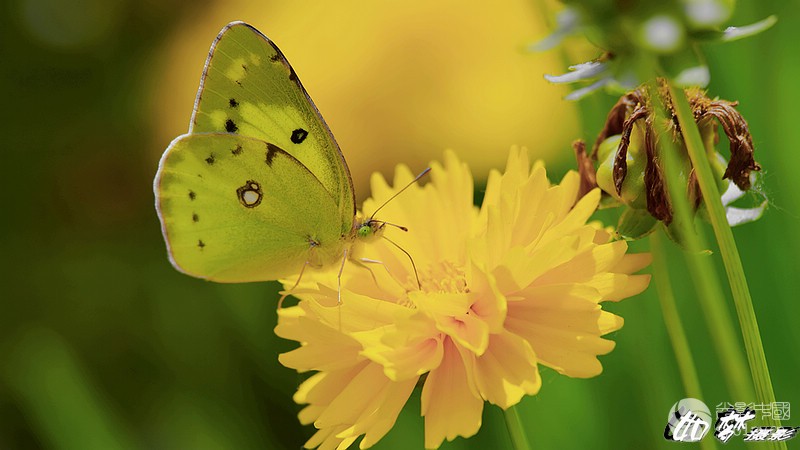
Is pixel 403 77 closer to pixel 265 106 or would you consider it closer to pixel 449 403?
pixel 265 106

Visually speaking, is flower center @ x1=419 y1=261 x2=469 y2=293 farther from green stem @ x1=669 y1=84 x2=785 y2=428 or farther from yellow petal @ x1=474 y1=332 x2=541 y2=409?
green stem @ x1=669 y1=84 x2=785 y2=428

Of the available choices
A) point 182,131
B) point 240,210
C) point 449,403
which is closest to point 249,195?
point 240,210

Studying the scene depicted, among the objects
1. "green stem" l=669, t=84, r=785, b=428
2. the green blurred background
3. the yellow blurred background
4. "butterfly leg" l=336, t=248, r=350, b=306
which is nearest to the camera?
"green stem" l=669, t=84, r=785, b=428

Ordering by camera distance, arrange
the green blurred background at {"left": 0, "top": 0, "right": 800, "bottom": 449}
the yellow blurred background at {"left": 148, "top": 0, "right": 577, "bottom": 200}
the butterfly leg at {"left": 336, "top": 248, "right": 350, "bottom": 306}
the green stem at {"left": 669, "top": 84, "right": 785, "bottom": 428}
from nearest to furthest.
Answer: the green stem at {"left": 669, "top": 84, "right": 785, "bottom": 428} < the butterfly leg at {"left": 336, "top": 248, "right": 350, "bottom": 306} < the green blurred background at {"left": 0, "top": 0, "right": 800, "bottom": 449} < the yellow blurred background at {"left": 148, "top": 0, "right": 577, "bottom": 200}

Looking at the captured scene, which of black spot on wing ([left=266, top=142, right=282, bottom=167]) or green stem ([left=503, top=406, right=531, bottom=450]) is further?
black spot on wing ([left=266, top=142, right=282, bottom=167])

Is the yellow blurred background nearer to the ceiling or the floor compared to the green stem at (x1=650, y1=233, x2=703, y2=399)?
nearer to the ceiling

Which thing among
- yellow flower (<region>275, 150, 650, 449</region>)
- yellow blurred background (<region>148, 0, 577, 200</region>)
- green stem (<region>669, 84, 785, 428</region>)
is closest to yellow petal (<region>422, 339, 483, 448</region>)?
yellow flower (<region>275, 150, 650, 449</region>)

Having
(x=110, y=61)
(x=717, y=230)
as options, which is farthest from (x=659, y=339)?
(x=110, y=61)

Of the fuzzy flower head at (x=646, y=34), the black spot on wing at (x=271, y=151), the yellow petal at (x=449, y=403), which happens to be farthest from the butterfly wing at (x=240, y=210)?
the fuzzy flower head at (x=646, y=34)

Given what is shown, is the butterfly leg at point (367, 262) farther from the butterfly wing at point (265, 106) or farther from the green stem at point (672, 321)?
the green stem at point (672, 321)
